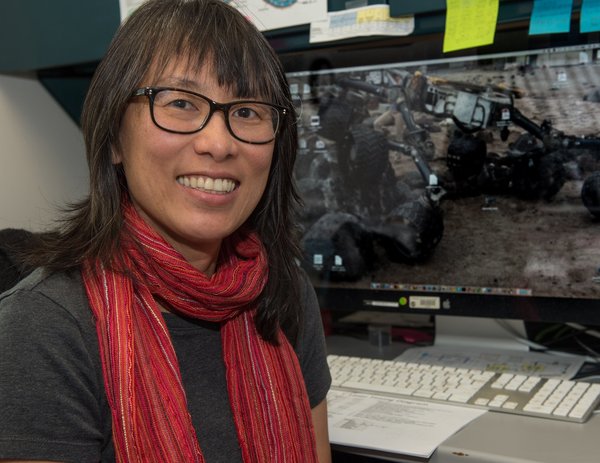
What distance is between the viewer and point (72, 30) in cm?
148

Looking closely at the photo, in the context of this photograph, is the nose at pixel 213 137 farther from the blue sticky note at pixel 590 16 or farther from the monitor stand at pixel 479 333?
the monitor stand at pixel 479 333

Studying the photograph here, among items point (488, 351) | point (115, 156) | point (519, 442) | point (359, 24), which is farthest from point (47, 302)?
point (488, 351)

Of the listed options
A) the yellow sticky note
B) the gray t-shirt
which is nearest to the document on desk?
the gray t-shirt

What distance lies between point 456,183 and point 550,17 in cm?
31

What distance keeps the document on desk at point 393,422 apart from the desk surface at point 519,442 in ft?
0.05

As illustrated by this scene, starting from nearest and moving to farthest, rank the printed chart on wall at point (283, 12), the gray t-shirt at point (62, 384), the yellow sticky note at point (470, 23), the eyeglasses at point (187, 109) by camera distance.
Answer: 1. the gray t-shirt at point (62, 384)
2. the eyeglasses at point (187, 109)
3. the yellow sticky note at point (470, 23)
4. the printed chart on wall at point (283, 12)

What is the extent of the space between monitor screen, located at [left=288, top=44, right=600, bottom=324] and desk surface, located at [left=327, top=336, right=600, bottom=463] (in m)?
0.26

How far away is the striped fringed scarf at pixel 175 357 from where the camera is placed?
797mm

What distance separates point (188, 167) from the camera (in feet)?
2.78

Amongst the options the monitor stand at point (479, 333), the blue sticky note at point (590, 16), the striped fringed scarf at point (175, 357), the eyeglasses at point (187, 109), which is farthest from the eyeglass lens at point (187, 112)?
the monitor stand at point (479, 333)

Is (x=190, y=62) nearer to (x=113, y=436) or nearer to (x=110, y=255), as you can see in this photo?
(x=110, y=255)

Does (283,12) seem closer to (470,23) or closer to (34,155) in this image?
(470,23)

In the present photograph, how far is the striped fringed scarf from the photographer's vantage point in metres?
0.80

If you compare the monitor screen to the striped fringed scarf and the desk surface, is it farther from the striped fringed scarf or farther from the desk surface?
the striped fringed scarf
